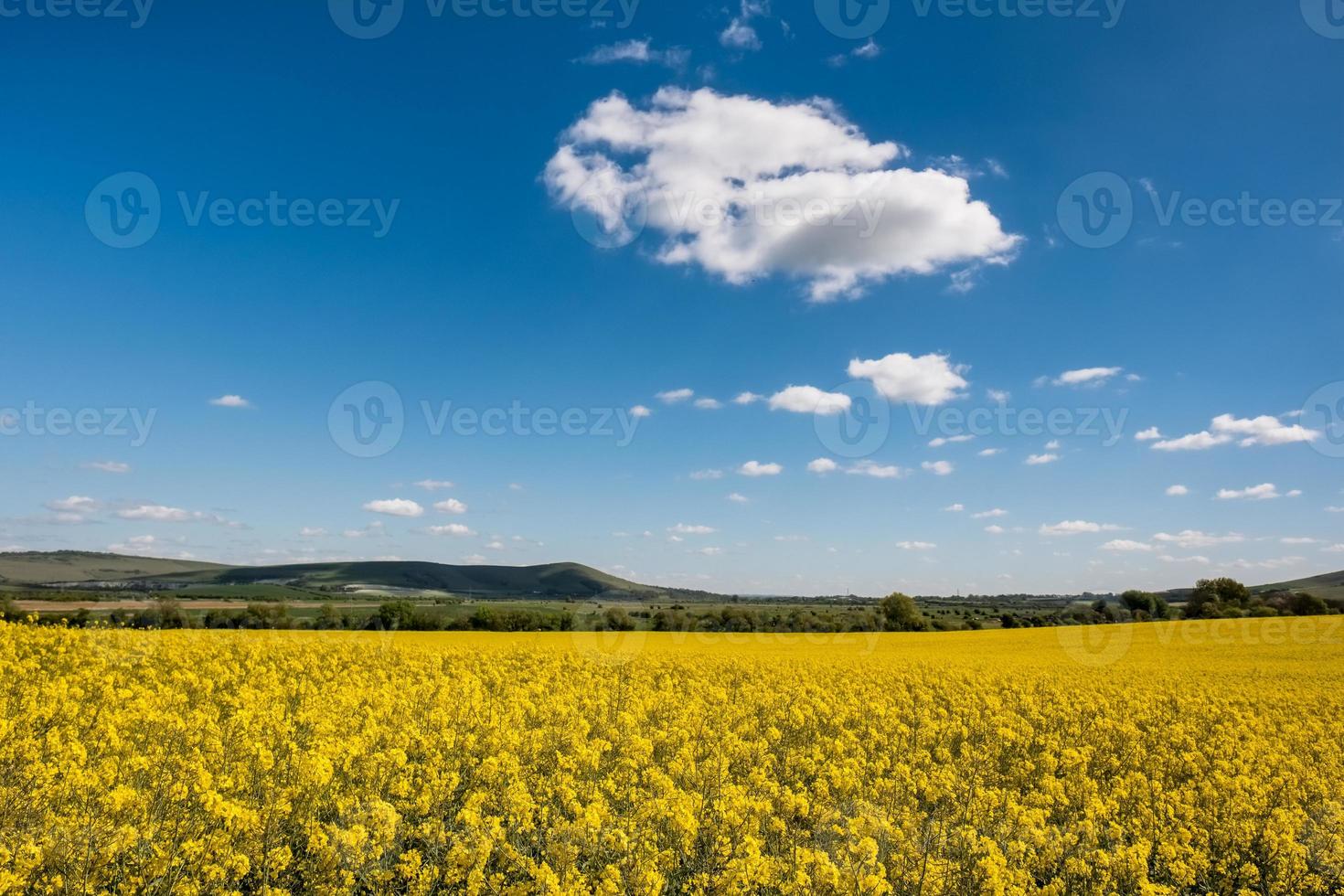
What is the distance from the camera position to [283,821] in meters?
7.12

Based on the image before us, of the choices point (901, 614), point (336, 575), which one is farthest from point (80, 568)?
point (901, 614)

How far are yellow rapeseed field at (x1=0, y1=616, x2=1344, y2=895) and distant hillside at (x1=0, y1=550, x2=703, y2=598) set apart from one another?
132698 millimetres

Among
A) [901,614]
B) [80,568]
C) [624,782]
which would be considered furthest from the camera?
[80,568]

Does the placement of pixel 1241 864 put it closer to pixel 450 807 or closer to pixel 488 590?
pixel 450 807

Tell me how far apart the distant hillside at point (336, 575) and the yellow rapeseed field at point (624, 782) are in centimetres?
13270

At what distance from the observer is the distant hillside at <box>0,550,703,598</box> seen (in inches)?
5344

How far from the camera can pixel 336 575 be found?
15812cm

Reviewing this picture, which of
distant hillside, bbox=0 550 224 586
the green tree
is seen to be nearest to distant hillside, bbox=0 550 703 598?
distant hillside, bbox=0 550 224 586

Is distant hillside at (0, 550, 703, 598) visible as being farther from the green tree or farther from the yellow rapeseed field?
the yellow rapeseed field

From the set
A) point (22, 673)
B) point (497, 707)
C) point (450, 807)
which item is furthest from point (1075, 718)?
point (22, 673)

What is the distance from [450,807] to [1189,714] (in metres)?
15.7

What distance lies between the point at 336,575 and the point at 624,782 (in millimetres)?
170134

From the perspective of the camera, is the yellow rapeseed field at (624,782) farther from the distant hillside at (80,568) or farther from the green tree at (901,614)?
the distant hillside at (80,568)

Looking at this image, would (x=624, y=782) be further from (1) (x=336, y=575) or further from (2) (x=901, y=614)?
(1) (x=336, y=575)
